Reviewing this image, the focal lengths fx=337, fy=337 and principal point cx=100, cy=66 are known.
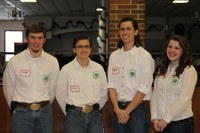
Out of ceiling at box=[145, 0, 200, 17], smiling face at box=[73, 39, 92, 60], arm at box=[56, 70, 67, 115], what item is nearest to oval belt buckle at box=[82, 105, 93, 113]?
arm at box=[56, 70, 67, 115]

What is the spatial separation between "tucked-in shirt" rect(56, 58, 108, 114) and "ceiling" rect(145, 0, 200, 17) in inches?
361

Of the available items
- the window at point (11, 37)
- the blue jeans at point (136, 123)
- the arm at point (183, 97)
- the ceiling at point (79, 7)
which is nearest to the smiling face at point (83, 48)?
the blue jeans at point (136, 123)

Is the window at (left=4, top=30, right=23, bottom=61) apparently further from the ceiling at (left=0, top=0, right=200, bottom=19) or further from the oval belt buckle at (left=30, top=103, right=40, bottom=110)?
the oval belt buckle at (left=30, top=103, right=40, bottom=110)

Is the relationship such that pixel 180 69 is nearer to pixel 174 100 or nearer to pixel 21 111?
pixel 174 100

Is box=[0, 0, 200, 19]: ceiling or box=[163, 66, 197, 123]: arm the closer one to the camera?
box=[163, 66, 197, 123]: arm

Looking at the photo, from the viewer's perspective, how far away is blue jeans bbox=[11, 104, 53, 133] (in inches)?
125

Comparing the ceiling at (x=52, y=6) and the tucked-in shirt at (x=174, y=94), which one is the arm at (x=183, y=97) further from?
the ceiling at (x=52, y=6)

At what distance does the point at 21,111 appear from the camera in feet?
10.5

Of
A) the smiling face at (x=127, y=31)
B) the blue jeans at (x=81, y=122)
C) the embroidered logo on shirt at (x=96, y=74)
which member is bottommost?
the blue jeans at (x=81, y=122)

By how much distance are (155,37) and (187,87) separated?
14.9 metres

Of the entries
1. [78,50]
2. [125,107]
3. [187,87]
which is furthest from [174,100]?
[78,50]

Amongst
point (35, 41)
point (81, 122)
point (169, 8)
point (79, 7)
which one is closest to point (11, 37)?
point (79, 7)

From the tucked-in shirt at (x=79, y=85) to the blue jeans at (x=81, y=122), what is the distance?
0.10 m

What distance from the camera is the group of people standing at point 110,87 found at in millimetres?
3006
